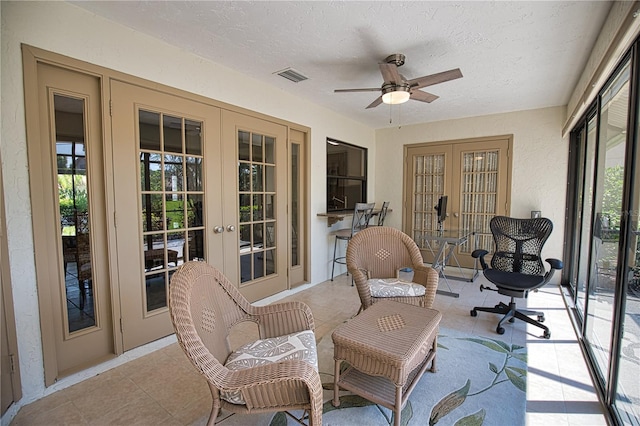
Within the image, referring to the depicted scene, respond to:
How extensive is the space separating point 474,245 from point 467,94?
2437 millimetres

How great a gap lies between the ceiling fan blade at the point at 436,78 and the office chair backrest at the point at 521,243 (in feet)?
5.89

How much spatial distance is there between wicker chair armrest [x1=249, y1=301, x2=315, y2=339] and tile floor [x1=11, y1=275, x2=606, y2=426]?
60cm

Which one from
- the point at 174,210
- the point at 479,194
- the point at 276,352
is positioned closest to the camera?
the point at 276,352

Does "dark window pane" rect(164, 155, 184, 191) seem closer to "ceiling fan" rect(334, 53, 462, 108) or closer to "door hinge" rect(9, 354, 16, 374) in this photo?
"door hinge" rect(9, 354, 16, 374)

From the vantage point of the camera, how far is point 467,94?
3.64 meters

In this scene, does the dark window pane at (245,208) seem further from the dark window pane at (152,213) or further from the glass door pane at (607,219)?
the glass door pane at (607,219)

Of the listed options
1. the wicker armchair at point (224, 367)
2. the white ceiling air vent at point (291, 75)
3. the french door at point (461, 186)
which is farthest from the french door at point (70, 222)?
the french door at point (461, 186)

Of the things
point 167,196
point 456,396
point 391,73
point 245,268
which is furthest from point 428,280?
point 167,196

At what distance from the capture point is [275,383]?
1263 mm

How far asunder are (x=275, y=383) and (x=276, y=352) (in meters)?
0.33

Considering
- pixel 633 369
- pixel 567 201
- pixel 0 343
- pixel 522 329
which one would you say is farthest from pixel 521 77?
pixel 0 343

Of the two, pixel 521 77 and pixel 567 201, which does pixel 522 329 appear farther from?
pixel 521 77

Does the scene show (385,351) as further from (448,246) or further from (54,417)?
(448,246)

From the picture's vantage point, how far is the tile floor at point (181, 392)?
172 centimetres
